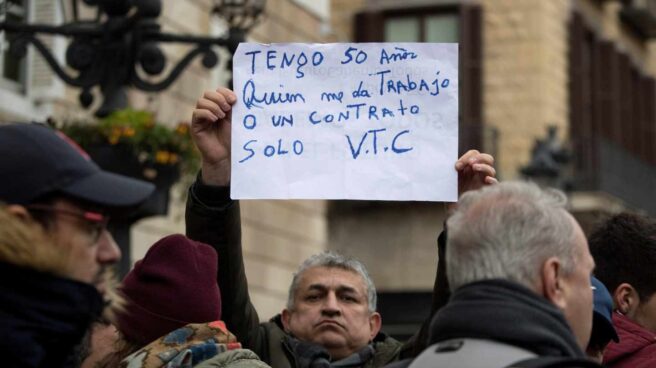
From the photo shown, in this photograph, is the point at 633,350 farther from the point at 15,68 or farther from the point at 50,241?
the point at 15,68

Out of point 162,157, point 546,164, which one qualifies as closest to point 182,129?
A: point 162,157

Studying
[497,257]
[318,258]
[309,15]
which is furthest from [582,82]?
[497,257]

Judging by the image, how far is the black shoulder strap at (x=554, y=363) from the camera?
3.40 metres

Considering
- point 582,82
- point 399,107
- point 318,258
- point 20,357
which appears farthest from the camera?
point 582,82

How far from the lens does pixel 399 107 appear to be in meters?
4.96

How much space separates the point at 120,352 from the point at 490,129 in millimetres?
19183

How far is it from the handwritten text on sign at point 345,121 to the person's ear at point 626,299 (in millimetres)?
771

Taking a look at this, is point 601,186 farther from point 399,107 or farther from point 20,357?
point 20,357

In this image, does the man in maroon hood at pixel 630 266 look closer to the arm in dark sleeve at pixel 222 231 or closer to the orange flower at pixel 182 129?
the arm in dark sleeve at pixel 222 231

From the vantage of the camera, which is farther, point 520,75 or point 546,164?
point 520,75

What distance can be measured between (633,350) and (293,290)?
59.2 inches

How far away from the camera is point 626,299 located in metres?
5.25

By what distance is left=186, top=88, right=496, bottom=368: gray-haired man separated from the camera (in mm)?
4996

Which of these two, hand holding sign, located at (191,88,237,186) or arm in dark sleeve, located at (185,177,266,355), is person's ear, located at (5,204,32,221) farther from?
arm in dark sleeve, located at (185,177,266,355)
